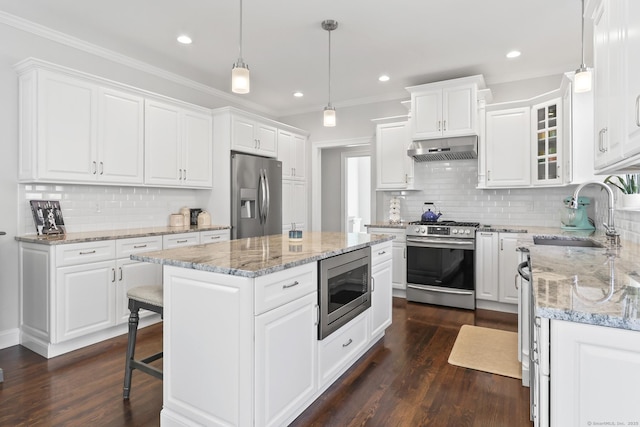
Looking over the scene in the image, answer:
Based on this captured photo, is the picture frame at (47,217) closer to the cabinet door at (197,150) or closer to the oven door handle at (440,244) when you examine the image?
the cabinet door at (197,150)

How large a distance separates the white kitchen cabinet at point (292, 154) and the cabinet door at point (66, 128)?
8.40ft

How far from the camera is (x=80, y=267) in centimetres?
293

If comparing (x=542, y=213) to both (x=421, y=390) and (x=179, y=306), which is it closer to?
(x=421, y=390)

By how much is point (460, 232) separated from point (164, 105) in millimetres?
3564

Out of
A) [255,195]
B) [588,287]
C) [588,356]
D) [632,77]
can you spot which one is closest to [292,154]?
[255,195]

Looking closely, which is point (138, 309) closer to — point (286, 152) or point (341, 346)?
point (341, 346)

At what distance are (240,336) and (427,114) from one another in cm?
371

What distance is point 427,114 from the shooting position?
4.44m

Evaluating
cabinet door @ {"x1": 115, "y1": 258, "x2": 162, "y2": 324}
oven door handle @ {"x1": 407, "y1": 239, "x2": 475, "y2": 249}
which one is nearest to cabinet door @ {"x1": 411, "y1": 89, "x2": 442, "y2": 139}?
oven door handle @ {"x1": 407, "y1": 239, "x2": 475, "y2": 249}

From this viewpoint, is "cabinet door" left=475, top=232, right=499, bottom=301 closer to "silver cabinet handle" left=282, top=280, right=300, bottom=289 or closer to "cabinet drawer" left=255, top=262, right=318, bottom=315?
"cabinet drawer" left=255, top=262, right=318, bottom=315

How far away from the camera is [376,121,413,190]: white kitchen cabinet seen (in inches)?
189

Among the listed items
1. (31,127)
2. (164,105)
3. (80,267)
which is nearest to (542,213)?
(164,105)

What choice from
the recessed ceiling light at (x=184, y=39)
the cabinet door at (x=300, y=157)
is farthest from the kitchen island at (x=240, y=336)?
the cabinet door at (x=300, y=157)

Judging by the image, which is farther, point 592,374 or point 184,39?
point 184,39
